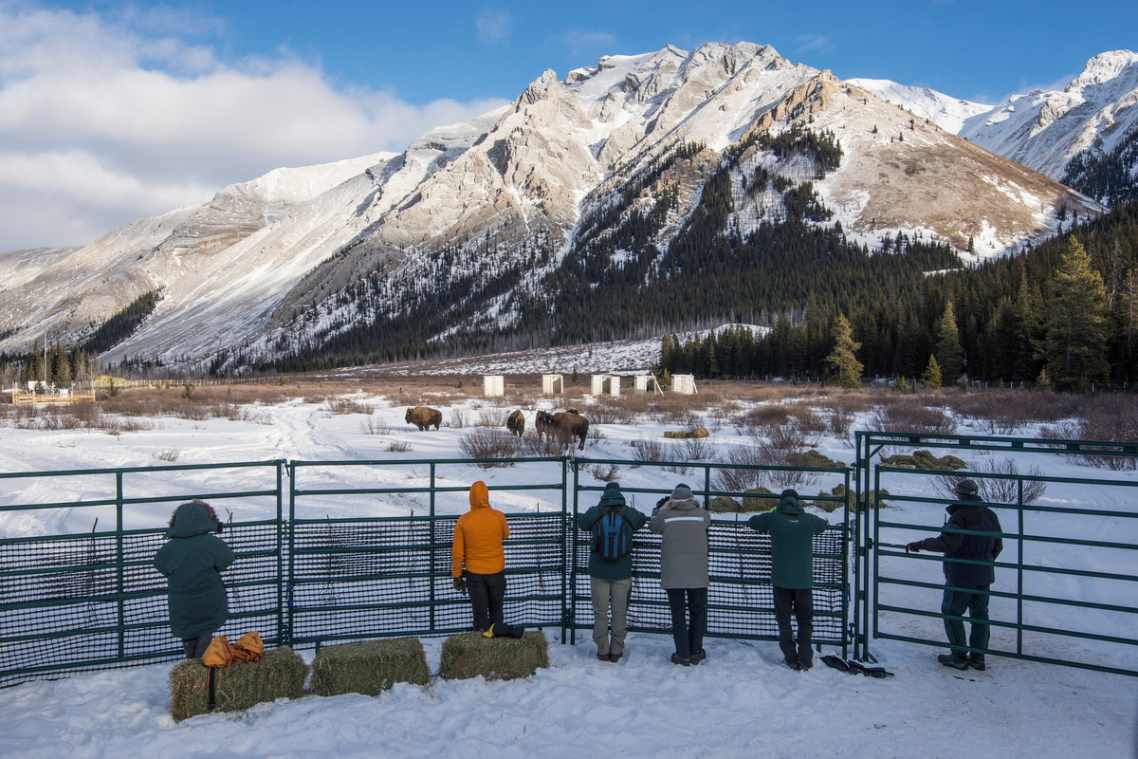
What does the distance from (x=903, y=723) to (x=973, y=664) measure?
1.66 meters

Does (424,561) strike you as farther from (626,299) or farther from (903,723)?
(626,299)

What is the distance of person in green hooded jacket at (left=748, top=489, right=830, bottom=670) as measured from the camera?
7023 millimetres

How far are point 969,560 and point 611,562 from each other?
3.49 metres

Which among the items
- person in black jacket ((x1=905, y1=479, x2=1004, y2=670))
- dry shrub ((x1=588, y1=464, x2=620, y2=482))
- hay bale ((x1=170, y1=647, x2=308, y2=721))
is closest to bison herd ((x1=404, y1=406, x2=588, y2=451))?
dry shrub ((x1=588, y1=464, x2=620, y2=482))

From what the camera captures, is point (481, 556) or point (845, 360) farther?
point (845, 360)

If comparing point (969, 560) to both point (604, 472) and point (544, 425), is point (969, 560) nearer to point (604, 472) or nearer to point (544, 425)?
point (604, 472)

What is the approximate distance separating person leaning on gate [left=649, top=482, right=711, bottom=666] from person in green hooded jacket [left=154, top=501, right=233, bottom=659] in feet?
13.5

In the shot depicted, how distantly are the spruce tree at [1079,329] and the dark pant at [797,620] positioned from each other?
44206mm

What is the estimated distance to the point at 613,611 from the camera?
720cm

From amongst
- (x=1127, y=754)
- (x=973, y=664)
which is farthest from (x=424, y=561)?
(x=1127, y=754)

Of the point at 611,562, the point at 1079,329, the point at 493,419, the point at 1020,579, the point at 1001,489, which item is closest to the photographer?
the point at 1020,579

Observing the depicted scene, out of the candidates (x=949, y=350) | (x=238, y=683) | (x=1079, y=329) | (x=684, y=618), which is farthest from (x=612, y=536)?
(x=949, y=350)

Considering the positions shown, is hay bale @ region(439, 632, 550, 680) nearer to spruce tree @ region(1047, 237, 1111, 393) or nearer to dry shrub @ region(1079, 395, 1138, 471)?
dry shrub @ region(1079, 395, 1138, 471)

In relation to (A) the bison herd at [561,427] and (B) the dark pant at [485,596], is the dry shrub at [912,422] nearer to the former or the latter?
(A) the bison herd at [561,427]
